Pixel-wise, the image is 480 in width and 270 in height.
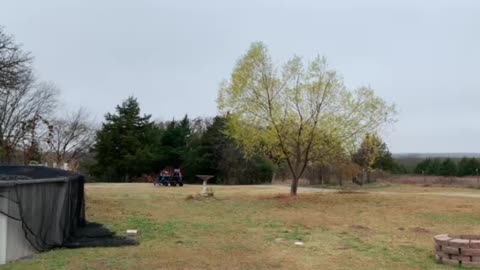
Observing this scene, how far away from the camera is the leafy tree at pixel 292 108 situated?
2012 cm

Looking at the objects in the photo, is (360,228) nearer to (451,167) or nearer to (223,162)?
(223,162)

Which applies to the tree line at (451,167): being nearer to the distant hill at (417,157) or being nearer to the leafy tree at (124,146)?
the distant hill at (417,157)

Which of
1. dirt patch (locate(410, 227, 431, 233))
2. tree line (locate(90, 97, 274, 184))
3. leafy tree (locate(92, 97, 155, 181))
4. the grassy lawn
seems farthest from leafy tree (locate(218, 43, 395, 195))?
leafy tree (locate(92, 97, 155, 181))

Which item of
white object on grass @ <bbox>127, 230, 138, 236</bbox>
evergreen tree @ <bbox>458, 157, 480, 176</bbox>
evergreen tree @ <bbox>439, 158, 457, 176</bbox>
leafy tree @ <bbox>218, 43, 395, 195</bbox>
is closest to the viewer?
white object on grass @ <bbox>127, 230, 138, 236</bbox>

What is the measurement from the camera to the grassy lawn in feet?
26.2

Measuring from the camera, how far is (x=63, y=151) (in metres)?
50.6

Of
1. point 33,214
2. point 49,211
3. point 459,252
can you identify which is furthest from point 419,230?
point 33,214

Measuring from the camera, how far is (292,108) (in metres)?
20.3

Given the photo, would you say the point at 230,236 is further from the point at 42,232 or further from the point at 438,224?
the point at 438,224

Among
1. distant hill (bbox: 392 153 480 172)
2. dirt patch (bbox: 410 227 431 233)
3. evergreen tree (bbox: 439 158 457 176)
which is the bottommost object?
dirt patch (bbox: 410 227 431 233)

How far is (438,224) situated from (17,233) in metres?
10.5

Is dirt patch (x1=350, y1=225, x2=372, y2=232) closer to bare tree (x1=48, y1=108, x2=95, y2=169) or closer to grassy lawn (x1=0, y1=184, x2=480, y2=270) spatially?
grassy lawn (x1=0, y1=184, x2=480, y2=270)

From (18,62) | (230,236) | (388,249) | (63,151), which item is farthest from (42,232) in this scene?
(63,151)

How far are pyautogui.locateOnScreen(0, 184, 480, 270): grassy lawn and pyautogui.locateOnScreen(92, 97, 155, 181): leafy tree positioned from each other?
23.1 metres
